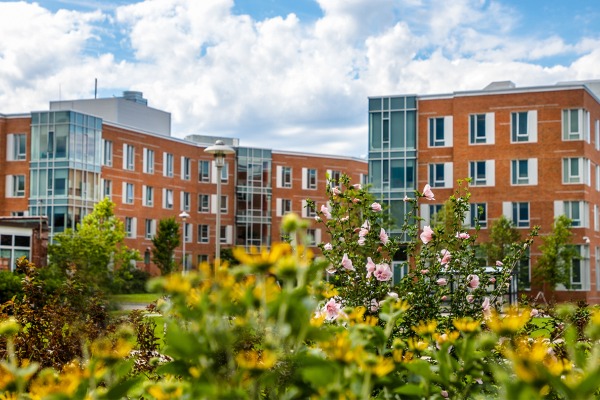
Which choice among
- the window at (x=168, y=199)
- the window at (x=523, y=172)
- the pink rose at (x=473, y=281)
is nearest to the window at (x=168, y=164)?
the window at (x=168, y=199)

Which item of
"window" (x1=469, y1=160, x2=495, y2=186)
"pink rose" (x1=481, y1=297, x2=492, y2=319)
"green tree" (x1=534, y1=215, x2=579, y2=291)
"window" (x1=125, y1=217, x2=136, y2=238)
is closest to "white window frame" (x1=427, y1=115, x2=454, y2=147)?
"window" (x1=469, y1=160, x2=495, y2=186)

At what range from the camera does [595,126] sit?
174ft

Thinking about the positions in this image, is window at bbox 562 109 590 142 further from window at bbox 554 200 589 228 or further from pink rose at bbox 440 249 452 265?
pink rose at bbox 440 249 452 265

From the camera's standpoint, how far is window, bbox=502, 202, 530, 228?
51000mm

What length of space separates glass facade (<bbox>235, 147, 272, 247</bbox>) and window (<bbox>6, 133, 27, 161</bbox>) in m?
19.0

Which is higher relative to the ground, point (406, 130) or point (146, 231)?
point (406, 130)

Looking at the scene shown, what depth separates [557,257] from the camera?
4809 centimetres

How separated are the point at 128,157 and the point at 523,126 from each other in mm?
27401

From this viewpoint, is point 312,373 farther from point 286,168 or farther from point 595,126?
point 286,168

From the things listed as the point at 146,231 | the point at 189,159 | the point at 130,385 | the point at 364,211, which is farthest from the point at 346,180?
the point at 189,159

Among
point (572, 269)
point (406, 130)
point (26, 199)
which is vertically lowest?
point (572, 269)

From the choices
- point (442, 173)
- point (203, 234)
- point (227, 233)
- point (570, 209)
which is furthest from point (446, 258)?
point (227, 233)

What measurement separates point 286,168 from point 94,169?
19.7m

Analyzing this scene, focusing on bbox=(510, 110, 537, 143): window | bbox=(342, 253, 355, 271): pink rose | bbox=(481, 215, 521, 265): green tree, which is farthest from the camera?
bbox=(510, 110, 537, 143): window
